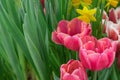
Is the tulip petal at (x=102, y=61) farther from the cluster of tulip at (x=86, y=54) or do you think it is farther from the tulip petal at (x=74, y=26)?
the tulip petal at (x=74, y=26)

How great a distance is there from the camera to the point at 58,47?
75 centimetres

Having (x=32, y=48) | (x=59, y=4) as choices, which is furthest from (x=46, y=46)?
(x=59, y=4)

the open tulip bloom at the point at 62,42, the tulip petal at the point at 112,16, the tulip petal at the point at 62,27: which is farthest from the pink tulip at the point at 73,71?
the tulip petal at the point at 112,16

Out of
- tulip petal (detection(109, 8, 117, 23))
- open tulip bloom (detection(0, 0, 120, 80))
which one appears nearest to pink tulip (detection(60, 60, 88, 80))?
open tulip bloom (detection(0, 0, 120, 80))

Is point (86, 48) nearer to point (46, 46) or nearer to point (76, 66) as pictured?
point (76, 66)

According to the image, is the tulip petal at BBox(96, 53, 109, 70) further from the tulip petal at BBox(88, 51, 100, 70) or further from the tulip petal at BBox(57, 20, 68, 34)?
the tulip petal at BBox(57, 20, 68, 34)

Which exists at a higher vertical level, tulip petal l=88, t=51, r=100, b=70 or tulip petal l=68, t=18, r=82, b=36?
tulip petal l=68, t=18, r=82, b=36

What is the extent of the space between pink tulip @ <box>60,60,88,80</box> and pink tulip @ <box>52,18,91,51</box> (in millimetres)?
46

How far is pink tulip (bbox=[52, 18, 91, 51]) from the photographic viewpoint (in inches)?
22.7

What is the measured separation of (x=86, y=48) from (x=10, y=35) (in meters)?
0.23

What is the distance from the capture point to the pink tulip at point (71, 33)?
0.58m

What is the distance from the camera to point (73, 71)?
0.53 meters

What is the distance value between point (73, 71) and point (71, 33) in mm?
163

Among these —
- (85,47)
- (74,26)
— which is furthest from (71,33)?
(85,47)
